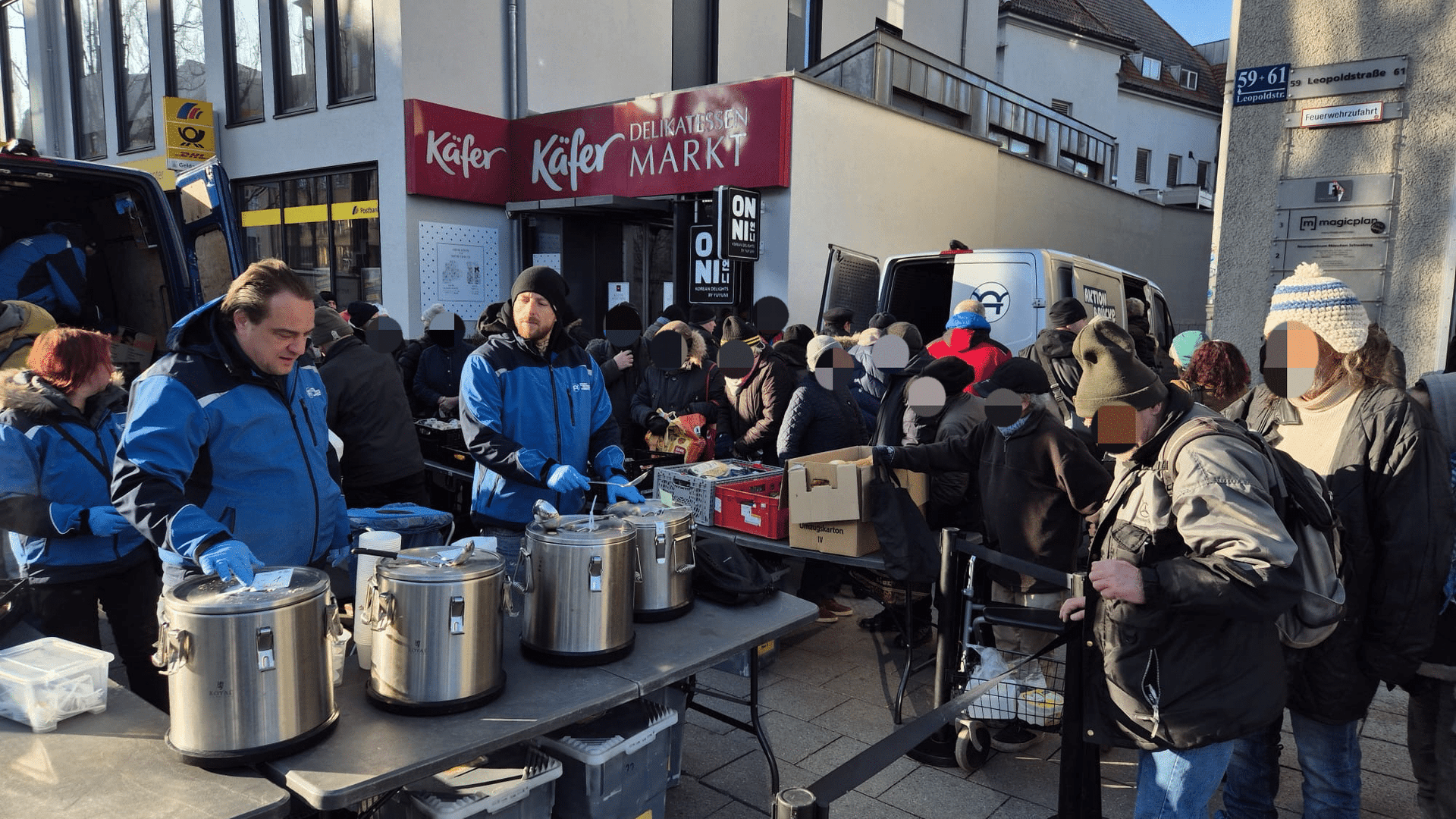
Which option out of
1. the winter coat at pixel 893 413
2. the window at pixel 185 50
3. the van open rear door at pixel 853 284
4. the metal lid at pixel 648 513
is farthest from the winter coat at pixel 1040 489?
the window at pixel 185 50

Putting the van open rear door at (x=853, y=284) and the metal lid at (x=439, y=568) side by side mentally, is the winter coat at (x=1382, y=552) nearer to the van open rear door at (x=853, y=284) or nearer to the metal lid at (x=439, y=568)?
the metal lid at (x=439, y=568)

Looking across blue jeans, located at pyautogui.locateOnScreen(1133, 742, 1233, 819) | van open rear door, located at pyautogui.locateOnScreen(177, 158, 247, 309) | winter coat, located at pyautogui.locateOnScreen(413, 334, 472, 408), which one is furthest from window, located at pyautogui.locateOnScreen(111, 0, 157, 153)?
blue jeans, located at pyautogui.locateOnScreen(1133, 742, 1233, 819)

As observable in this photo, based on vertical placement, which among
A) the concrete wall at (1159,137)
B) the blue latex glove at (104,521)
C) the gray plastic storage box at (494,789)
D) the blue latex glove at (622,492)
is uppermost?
the concrete wall at (1159,137)

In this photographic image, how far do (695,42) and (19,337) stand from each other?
11.3 meters

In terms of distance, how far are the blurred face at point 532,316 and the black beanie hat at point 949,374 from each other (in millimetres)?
2173

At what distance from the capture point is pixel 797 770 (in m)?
3.81

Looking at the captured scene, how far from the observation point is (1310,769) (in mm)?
2861

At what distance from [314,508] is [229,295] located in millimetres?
715

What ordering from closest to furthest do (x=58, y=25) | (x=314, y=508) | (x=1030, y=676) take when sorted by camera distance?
(x=314, y=508)
(x=1030, y=676)
(x=58, y=25)

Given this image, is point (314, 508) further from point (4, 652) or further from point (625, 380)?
point (625, 380)

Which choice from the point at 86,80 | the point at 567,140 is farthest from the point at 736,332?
the point at 86,80

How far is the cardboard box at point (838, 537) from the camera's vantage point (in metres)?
4.36

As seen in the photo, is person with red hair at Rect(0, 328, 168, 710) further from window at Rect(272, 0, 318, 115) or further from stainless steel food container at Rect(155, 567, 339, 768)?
window at Rect(272, 0, 318, 115)

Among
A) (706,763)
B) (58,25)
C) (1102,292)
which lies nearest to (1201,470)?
(706,763)
